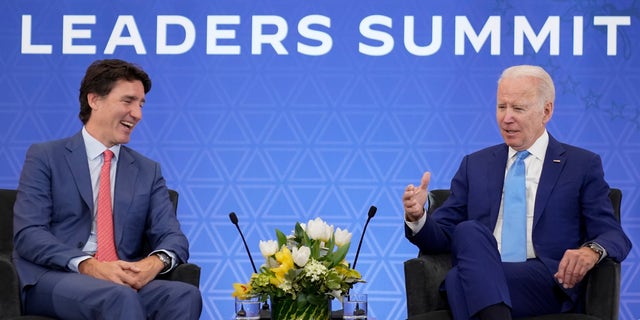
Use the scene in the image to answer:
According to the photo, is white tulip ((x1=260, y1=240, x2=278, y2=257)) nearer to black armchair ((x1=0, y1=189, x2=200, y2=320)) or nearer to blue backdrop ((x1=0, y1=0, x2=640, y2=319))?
black armchair ((x1=0, y1=189, x2=200, y2=320))

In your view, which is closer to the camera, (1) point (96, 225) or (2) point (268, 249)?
(2) point (268, 249)

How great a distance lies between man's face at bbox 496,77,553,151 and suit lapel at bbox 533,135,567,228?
103 millimetres

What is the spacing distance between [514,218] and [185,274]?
1.32 meters

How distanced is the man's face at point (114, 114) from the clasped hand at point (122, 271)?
55 cm

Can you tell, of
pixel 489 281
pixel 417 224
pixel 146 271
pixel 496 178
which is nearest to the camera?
pixel 489 281

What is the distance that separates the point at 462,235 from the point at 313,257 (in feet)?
1.84

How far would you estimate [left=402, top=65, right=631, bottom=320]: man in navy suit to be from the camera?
3.12 meters

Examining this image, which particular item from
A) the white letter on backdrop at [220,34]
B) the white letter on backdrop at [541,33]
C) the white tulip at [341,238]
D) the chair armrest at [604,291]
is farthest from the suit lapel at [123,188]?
the white letter on backdrop at [541,33]

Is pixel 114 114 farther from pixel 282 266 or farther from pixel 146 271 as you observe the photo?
pixel 282 266

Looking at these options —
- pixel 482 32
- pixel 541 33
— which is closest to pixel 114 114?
pixel 482 32

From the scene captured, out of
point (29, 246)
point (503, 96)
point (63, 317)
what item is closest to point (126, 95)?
point (29, 246)

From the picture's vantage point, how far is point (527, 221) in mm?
3584

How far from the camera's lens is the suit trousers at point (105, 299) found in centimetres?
310

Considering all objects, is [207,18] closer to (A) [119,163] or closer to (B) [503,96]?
(A) [119,163]
